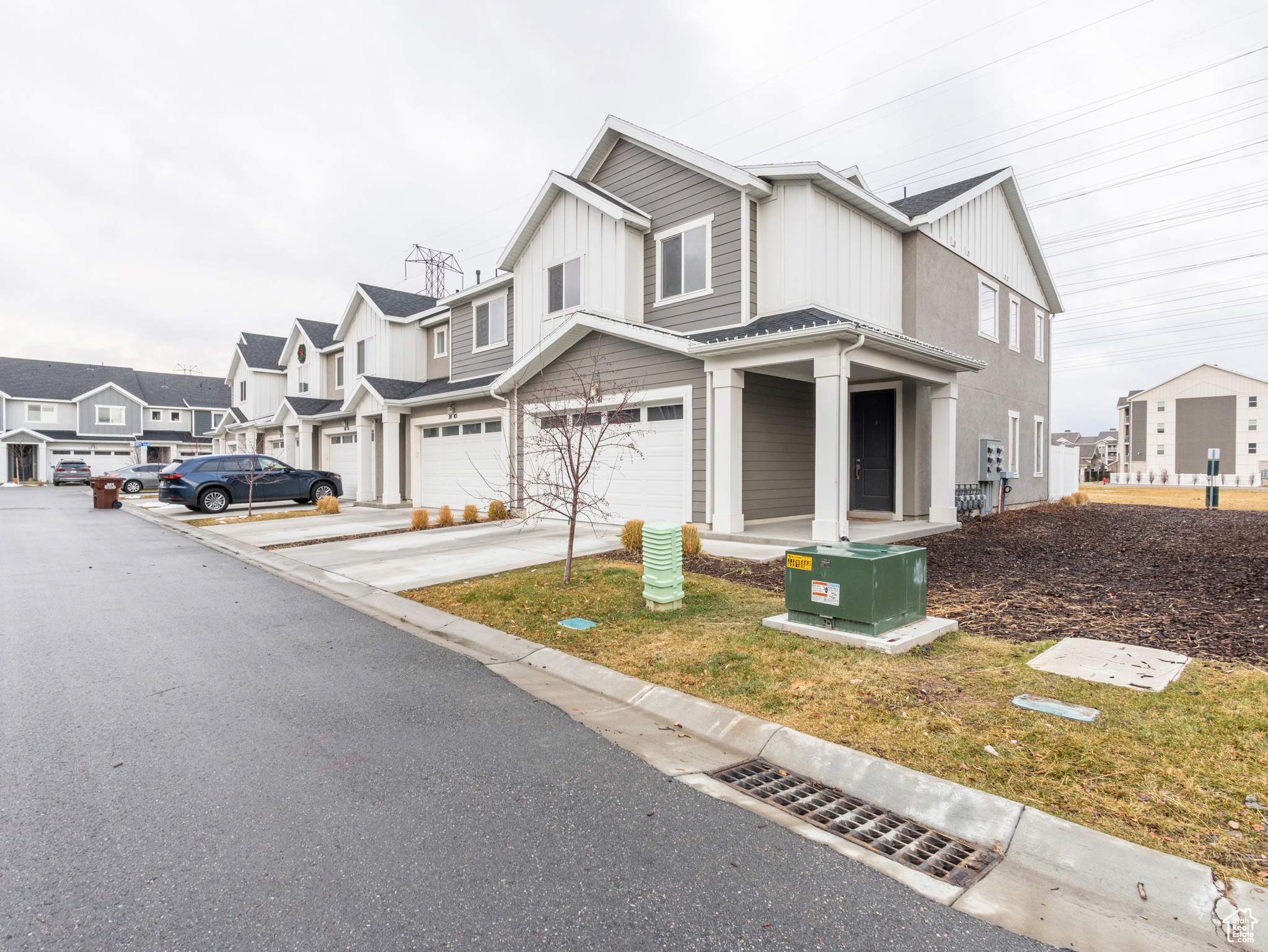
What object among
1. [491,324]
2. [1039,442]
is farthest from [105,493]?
[1039,442]

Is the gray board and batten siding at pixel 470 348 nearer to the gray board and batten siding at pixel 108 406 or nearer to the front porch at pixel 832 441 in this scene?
the front porch at pixel 832 441

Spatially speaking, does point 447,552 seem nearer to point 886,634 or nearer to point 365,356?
point 886,634

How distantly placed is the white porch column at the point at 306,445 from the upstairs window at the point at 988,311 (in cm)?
2295

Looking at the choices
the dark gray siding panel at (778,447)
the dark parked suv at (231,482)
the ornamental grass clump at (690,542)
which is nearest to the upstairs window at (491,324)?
the dark parked suv at (231,482)

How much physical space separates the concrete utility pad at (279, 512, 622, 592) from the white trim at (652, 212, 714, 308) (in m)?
4.90

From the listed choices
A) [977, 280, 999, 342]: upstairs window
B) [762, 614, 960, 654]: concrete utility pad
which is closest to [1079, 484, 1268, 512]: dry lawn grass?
[977, 280, 999, 342]: upstairs window

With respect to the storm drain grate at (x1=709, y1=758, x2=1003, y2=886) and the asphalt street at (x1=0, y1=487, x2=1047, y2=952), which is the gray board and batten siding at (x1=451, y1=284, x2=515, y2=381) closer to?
the asphalt street at (x1=0, y1=487, x2=1047, y2=952)

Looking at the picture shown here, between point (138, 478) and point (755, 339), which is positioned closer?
point (755, 339)

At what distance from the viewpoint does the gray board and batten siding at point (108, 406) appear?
45438mm

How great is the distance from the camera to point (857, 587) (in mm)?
5344

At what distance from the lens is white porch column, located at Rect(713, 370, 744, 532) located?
37.0 feet

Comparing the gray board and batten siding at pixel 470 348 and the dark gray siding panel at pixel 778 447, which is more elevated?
the gray board and batten siding at pixel 470 348

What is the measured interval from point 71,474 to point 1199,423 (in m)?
90.0

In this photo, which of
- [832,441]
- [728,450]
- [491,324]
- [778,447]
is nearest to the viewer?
[832,441]
